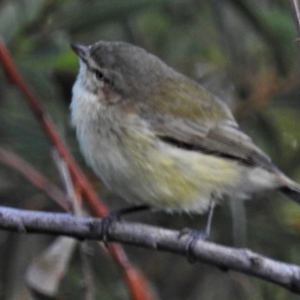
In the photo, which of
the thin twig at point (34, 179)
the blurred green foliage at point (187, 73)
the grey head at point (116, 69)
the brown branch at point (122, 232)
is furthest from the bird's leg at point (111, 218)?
the blurred green foliage at point (187, 73)

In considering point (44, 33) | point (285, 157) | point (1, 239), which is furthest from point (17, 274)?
point (285, 157)

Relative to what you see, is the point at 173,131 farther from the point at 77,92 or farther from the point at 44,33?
the point at 44,33

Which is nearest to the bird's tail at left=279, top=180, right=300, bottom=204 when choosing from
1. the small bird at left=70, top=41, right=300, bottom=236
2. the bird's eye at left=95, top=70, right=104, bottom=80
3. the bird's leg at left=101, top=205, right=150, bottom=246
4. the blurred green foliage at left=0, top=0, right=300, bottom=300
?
the small bird at left=70, top=41, right=300, bottom=236

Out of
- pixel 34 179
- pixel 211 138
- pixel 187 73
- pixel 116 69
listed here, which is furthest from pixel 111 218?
pixel 187 73

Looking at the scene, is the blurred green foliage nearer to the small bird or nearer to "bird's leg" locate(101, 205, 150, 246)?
the small bird

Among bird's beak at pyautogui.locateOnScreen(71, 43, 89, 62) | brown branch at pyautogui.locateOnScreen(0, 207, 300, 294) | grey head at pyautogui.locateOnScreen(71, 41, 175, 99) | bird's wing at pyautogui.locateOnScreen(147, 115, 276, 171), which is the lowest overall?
bird's wing at pyautogui.locateOnScreen(147, 115, 276, 171)

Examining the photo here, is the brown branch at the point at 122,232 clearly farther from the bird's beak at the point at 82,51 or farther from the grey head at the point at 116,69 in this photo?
the bird's beak at the point at 82,51

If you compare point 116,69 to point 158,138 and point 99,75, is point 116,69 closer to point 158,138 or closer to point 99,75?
point 99,75
